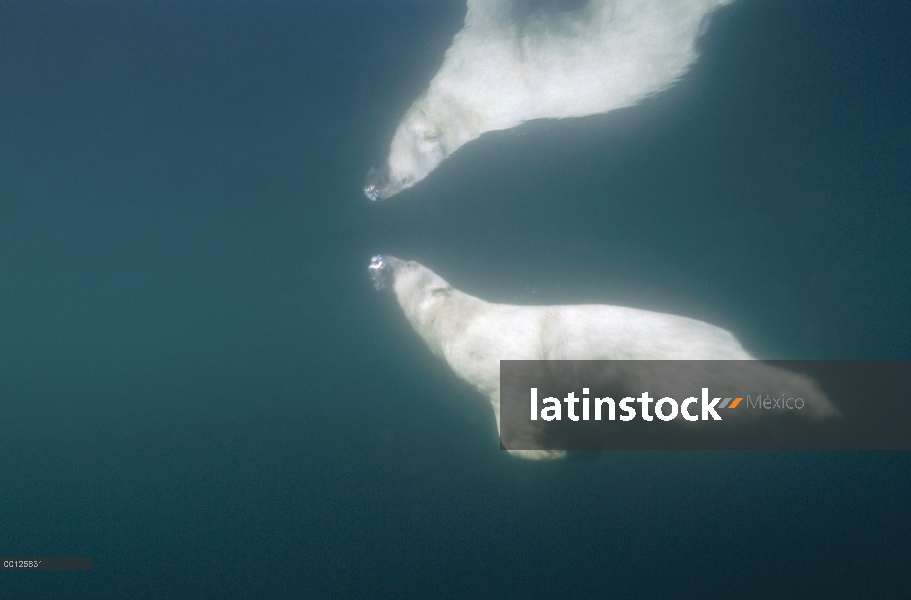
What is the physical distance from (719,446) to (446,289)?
8.30ft

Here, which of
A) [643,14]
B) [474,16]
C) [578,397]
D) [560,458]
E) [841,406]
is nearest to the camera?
[841,406]

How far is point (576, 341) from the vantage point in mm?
3078

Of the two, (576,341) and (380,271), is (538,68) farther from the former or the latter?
(576,341)

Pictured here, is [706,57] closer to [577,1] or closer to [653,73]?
[653,73]

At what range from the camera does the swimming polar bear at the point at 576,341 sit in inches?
108

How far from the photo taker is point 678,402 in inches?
110

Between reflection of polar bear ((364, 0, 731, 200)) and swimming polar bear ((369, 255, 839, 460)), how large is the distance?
1.61 meters

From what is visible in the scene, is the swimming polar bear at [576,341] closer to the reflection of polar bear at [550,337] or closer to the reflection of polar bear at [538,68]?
the reflection of polar bear at [550,337]

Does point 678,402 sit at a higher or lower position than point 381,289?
lower

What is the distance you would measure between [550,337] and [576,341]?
19 cm

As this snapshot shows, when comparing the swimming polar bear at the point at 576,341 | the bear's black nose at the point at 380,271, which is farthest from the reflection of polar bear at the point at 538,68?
the swimming polar bear at the point at 576,341

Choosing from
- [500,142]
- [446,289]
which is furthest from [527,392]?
[500,142]

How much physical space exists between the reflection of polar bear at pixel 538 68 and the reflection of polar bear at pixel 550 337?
1.64 m

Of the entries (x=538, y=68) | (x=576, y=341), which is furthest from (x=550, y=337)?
(x=538, y=68)
